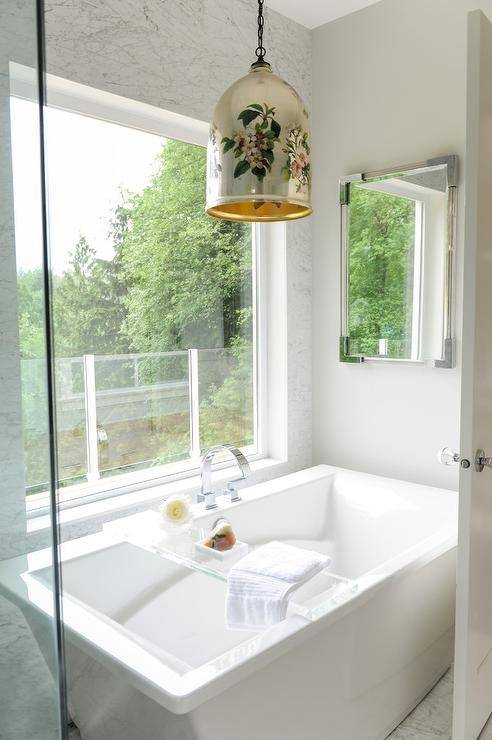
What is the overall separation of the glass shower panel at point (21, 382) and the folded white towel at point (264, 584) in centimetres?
98

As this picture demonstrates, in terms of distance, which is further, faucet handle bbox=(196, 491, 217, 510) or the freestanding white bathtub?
faucet handle bbox=(196, 491, 217, 510)

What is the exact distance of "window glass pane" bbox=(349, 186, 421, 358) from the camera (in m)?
2.71

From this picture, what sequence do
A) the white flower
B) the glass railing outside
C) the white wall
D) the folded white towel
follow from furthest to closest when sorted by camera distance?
the white wall < the glass railing outside < the white flower < the folded white towel

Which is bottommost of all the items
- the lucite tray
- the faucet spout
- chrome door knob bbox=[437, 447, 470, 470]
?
the lucite tray

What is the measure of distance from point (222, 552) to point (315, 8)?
2.47 m

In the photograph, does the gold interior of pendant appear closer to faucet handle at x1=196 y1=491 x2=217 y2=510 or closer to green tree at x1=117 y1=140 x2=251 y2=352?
green tree at x1=117 y1=140 x2=251 y2=352

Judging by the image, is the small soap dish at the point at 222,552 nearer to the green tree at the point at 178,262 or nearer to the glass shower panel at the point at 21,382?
the green tree at the point at 178,262

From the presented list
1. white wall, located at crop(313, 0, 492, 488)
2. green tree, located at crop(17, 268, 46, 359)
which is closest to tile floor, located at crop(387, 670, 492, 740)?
white wall, located at crop(313, 0, 492, 488)

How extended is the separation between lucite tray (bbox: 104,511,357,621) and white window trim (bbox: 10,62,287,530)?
0.44ft

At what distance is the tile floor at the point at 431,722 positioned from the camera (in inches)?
76.3

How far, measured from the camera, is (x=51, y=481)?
2.43 ft

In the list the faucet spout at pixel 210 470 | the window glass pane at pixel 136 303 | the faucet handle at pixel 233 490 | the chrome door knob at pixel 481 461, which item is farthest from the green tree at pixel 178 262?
the chrome door knob at pixel 481 461

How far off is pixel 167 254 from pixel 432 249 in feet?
3.79

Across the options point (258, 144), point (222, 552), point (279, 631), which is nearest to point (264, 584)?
point (279, 631)
